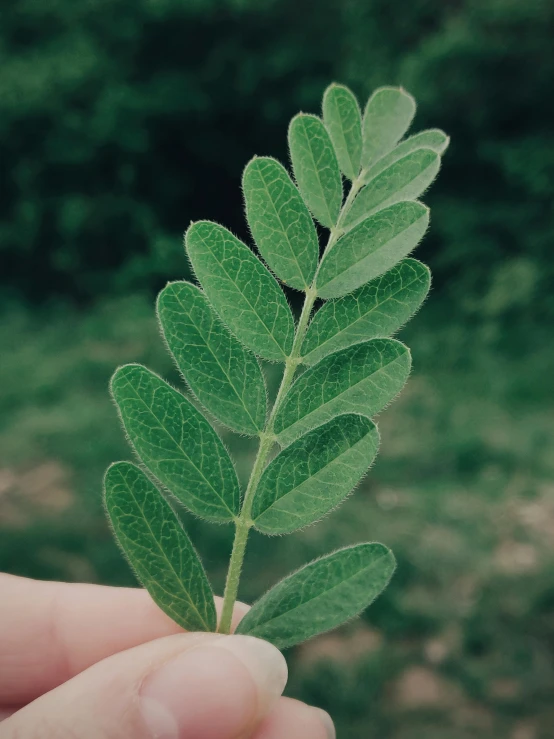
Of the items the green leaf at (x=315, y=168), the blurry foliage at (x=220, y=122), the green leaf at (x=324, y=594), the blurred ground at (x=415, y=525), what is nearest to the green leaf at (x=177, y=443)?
the green leaf at (x=324, y=594)

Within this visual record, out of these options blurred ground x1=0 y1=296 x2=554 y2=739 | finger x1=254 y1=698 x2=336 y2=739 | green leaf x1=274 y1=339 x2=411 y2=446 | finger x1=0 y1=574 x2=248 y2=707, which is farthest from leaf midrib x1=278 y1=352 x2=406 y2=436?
blurred ground x1=0 y1=296 x2=554 y2=739

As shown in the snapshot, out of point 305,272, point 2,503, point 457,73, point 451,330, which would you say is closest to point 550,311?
point 451,330

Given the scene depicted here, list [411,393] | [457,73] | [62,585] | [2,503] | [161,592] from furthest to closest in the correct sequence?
[457,73] → [411,393] → [2,503] → [62,585] → [161,592]

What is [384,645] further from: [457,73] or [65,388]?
[457,73]

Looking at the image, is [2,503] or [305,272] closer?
[305,272]

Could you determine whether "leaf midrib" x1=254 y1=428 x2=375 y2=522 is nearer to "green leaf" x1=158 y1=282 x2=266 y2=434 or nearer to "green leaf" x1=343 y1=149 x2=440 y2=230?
"green leaf" x1=158 y1=282 x2=266 y2=434

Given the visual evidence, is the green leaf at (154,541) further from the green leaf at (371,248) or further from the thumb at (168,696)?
the green leaf at (371,248)

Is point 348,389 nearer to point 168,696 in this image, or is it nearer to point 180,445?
point 180,445
